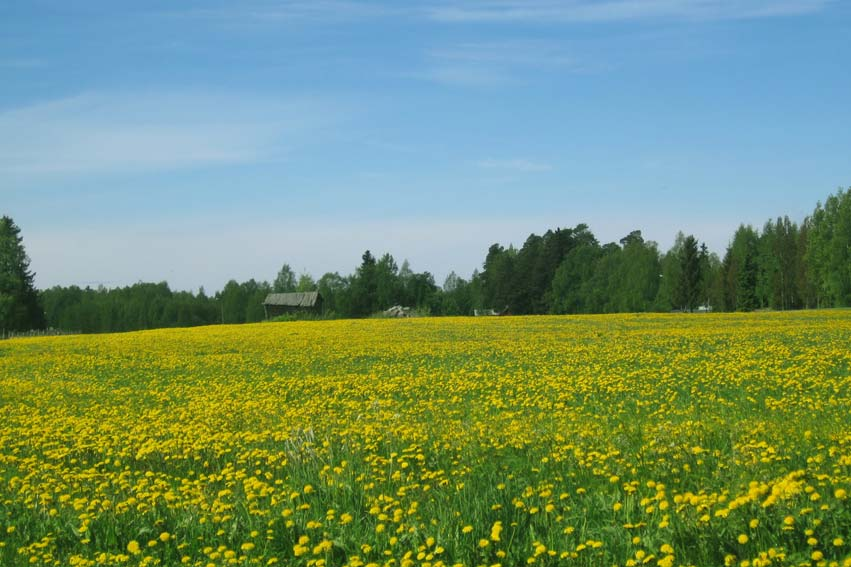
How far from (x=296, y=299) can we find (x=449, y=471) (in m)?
106

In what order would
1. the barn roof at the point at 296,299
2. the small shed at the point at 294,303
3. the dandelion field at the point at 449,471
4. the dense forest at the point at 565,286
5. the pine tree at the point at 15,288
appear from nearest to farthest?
1. the dandelion field at the point at 449,471
2. the pine tree at the point at 15,288
3. the dense forest at the point at 565,286
4. the small shed at the point at 294,303
5. the barn roof at the point at 296,299

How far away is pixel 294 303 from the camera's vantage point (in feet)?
366

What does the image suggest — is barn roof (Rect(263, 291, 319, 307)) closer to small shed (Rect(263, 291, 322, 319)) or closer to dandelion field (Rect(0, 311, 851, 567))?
small shed (Rect(263, 291, 322, 319))

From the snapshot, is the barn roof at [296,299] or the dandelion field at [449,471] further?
the barn roof at [296,299]

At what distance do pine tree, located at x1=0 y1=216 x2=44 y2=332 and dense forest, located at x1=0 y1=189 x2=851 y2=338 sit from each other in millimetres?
208

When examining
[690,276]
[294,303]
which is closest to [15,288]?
[294,303]

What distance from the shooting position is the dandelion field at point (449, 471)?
17.4 feet

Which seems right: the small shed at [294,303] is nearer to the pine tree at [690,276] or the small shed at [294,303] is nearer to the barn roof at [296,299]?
the barn roof at [296,299]

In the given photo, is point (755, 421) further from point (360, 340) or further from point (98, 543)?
point (360, 340)

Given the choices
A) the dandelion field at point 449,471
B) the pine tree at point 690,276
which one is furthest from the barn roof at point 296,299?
the dandelion field at point 449,471

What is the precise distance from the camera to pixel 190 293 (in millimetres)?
146250

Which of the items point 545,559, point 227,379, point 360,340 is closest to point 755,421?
point 545,559

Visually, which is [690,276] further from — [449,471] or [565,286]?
[449,471]

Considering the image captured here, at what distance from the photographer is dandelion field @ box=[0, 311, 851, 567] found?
5301mm
